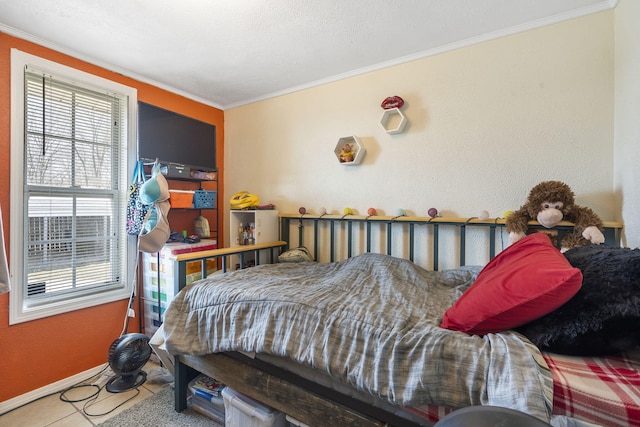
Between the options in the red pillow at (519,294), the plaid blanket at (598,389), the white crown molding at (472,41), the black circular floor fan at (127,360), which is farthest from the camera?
the black circular floor fan at (127,360)

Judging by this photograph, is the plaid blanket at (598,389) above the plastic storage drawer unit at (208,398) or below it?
above

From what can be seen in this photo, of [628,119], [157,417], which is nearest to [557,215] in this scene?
[628,119]

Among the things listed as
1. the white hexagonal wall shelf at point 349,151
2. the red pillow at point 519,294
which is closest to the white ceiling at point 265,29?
the white hexagonal wall shelf at point 349,151

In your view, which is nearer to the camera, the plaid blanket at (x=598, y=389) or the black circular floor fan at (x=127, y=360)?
the plaid blanket at (x=598, y=389)

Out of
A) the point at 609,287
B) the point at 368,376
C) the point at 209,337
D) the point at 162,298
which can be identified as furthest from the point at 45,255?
the point at 609,287

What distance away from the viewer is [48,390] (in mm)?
1783

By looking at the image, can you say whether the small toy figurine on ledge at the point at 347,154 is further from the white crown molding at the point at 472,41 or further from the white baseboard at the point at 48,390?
the white baseboard at the point at 48,390

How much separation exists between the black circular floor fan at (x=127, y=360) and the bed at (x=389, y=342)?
38 centimetres

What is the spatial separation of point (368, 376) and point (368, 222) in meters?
1.26

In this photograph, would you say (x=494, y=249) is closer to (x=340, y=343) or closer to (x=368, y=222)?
(x=368, y=222)

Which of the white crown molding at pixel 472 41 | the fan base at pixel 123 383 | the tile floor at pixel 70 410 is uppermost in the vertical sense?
the white crown molding at pixel 472 41

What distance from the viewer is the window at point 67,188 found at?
5.59ft

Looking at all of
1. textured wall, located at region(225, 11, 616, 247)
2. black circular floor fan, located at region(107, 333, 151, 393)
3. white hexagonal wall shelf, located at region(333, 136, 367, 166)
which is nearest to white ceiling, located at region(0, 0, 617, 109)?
textured wall, located at region(225, 11, 616, 247)

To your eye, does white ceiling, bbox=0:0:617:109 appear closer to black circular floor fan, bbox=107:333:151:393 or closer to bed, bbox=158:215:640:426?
bed, bbox=158:215:640:426
